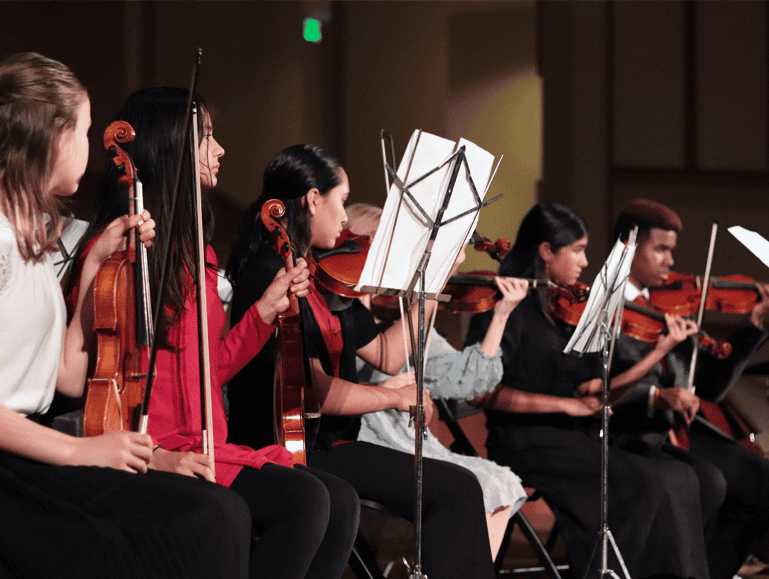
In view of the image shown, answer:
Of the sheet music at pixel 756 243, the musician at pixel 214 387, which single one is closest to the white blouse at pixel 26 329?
the musician at pixel 214 387

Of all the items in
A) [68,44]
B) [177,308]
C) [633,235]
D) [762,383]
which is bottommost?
[762,383]

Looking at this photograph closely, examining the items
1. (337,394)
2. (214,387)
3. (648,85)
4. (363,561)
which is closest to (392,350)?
(337,394)

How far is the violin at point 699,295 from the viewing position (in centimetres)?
289

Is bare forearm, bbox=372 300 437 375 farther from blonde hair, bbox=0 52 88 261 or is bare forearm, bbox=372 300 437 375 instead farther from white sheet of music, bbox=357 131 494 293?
blonde hair, bbox=0 52 88 261

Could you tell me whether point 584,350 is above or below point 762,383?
above

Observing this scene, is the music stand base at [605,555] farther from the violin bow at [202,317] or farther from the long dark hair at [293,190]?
the violin bow at [202,317]

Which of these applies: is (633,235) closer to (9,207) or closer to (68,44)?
(9,207)

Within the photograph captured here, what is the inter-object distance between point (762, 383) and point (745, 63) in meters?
1.71

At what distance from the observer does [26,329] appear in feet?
3.87

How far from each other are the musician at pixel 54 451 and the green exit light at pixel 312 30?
2657mm

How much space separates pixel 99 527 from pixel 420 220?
31.1 inches

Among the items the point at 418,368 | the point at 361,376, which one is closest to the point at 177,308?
the point at 418,368

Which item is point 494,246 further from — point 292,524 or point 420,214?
point 292,524

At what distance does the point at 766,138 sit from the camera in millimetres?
4340
